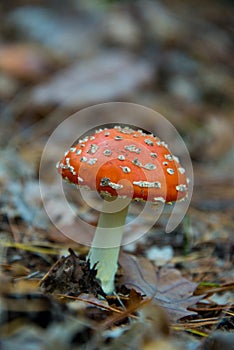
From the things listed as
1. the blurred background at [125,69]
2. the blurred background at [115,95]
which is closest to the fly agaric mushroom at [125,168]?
the blurred background at [115,95]

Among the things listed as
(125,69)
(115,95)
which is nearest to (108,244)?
(115,95)

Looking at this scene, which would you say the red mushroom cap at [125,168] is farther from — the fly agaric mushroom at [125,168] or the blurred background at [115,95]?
the blurred background at [115,95]

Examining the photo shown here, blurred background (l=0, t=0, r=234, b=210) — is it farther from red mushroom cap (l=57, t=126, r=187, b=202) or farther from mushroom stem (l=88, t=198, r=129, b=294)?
red mushroom cap (l=57, t=126, r=187, b=202)

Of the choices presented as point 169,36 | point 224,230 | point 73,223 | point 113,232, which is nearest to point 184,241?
point 224,230

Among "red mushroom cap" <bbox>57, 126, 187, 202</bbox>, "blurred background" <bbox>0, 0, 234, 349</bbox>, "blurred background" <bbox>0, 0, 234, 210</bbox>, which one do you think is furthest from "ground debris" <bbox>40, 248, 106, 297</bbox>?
"blurred background" <bbox>0, 0, 234, 210</bbox>

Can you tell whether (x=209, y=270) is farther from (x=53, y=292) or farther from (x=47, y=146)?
(x=47, y=146)
